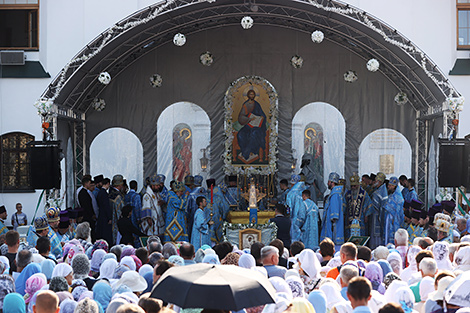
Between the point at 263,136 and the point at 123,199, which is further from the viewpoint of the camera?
the point at 263,136

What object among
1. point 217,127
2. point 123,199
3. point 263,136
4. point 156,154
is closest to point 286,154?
point 263,136

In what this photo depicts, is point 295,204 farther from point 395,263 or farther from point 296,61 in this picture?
point 395,263

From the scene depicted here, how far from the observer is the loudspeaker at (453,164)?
16.9 m

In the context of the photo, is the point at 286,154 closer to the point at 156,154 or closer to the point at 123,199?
the point at 156,154

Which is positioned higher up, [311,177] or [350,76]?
[350,76]

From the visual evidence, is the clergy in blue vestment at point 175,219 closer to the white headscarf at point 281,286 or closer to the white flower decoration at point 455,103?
the white flower decoration at point 455,103

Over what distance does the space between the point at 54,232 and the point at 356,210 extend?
8.60m

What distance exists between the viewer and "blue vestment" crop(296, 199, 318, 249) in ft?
59.0

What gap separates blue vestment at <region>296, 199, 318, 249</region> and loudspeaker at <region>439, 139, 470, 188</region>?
320 cm

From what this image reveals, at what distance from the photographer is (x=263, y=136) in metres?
21.5

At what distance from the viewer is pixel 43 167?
54.5 ft

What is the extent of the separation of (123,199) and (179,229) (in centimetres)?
179

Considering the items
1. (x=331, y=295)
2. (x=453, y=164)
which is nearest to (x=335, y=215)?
(x=453, y=164)

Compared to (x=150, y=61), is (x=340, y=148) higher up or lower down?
lower down
